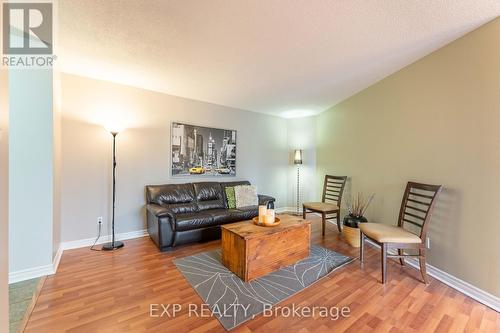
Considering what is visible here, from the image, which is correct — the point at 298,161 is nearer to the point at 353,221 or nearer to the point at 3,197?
the point at 353,221

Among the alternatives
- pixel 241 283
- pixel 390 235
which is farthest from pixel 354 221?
pixel 241 283

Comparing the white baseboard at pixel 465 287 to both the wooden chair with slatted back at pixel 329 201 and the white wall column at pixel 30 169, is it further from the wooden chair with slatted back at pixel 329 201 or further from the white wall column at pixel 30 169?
the white wall column at pixel 30 169

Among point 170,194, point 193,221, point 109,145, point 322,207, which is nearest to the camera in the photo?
point 193,221

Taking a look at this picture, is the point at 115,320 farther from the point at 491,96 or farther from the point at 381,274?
the point at 491,96

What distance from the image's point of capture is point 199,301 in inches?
71.0

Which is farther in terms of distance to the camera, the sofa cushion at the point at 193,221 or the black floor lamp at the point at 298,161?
the black floor lamp at the point at 298,161

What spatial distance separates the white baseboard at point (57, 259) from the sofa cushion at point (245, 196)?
1.58 m

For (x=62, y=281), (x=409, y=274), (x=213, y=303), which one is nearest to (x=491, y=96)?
(x=409, y=274)

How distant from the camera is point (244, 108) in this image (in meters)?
4.33

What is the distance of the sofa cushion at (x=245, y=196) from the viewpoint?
3.74 metres

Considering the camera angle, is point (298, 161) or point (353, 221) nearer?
point (353, 221)

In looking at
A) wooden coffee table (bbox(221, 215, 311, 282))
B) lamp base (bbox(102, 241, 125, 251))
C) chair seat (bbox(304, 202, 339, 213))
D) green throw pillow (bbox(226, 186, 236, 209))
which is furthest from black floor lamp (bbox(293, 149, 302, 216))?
lamp base (bbox(102, 241, 125, 251))

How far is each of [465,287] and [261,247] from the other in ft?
6.67

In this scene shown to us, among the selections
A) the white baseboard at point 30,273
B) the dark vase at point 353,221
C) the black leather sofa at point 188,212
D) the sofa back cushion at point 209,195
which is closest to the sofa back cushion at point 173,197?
the black leather sofa at point 188,212
